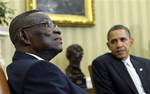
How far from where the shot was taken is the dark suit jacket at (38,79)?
1.70 m

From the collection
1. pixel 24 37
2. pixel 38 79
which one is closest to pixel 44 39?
pixel 24 37

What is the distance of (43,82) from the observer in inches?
66.8

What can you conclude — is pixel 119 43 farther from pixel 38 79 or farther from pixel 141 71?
pixel 38 79

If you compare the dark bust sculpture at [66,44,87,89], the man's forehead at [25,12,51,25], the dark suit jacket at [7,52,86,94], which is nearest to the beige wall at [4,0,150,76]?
the dark bust sculpture at [66,44,87,89]

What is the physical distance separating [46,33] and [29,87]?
39 cm

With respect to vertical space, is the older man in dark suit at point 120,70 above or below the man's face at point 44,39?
below

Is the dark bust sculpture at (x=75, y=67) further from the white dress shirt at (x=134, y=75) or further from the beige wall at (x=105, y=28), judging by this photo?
the white dress shirt at (x=134, y=75)

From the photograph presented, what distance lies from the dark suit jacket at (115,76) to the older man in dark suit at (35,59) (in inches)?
61.7

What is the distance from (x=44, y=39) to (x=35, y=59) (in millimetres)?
133

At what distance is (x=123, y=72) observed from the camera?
3605 mm

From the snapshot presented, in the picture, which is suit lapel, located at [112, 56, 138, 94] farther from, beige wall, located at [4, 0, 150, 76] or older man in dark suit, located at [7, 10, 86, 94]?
older man in dark suit, located at [7, 10, 86, 94]

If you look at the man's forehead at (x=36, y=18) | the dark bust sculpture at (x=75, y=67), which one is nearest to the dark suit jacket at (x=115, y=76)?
the dark bust sculpture at (x=75, y=67)

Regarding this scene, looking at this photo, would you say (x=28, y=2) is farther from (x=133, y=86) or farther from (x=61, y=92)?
(x=61, y=92)

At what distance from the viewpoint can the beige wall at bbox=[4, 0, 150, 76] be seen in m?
5.22
